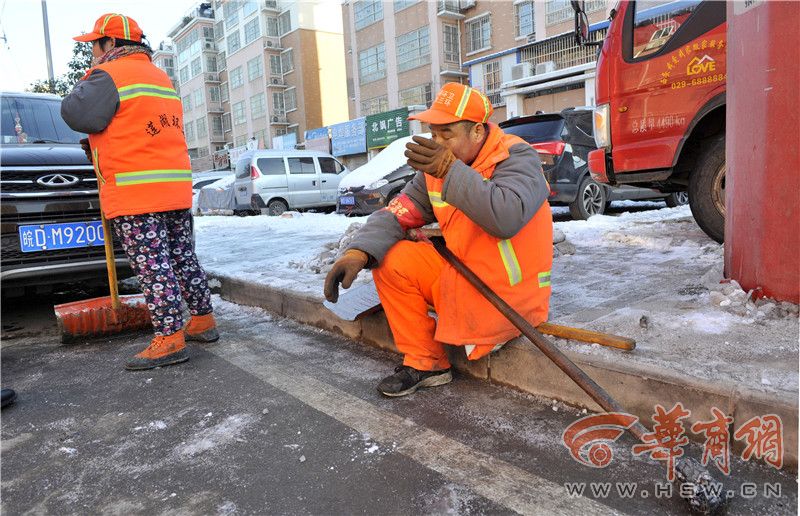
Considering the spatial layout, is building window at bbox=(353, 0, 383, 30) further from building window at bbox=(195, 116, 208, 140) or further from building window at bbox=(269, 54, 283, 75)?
building window at bbox=(195, 116, 208, 140)

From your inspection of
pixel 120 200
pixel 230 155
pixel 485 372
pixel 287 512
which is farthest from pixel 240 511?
pixel 230 155

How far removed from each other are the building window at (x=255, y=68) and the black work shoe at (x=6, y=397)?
46.4 m

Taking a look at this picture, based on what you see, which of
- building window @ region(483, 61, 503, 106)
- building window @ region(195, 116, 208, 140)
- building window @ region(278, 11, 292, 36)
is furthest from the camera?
building window @ region(195, 116, 208, 140)

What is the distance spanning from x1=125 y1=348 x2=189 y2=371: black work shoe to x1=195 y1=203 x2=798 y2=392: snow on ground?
3.39 ft

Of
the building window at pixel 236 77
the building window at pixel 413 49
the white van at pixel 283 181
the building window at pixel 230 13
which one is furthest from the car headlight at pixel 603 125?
the building window at pixel 230 13

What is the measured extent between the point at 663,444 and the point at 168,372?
2.43m

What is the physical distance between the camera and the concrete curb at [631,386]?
5.94 ft

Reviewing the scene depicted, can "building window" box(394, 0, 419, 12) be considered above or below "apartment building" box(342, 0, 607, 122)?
above

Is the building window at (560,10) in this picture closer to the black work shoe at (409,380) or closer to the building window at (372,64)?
the building window at (372,64)

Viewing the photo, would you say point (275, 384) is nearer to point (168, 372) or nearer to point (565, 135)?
point (168, 372)

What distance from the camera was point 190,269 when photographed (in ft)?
11.8

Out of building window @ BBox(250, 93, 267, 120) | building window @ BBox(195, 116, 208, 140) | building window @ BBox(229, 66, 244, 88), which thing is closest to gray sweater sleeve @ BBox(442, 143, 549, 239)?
building window @ BBox(250, 93, 267, 120)

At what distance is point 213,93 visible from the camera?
55406mm

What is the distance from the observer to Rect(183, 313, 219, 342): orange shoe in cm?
363
